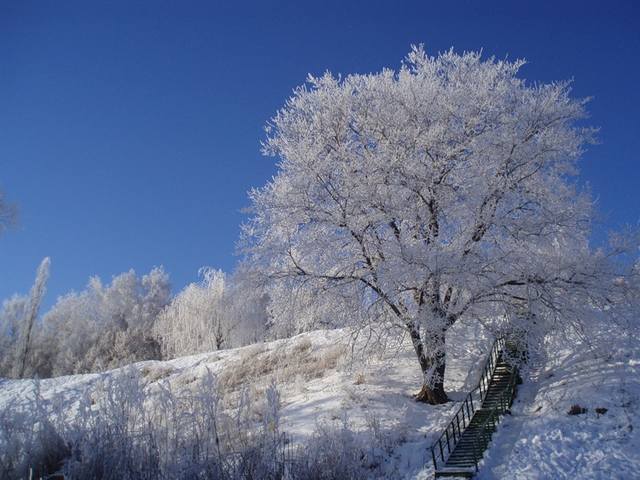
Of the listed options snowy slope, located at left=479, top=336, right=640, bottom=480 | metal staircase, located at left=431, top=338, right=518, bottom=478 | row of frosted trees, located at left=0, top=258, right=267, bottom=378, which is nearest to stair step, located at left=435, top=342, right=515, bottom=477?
metal staircase, located at left=431, top=338, right=518, bottom=478

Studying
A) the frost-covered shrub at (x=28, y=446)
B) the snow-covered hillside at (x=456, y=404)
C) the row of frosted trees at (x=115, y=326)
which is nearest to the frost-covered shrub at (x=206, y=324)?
the row of frosted trees at (x=115, y=326)

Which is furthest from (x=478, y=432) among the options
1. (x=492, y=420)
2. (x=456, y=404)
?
(x=456, y=404)

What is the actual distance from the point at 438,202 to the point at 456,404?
5.98 metres

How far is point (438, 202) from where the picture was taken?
14.9 meters

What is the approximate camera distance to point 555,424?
12.1 m

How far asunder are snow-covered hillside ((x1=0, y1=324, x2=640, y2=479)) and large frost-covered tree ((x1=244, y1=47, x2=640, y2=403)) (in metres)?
1.52

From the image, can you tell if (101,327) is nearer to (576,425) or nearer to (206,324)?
(206,324)

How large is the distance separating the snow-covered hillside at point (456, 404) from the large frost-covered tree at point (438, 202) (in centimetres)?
152

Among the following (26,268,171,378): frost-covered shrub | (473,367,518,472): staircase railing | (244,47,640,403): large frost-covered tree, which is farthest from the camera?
(26,268,171,378): frost-covered shrub

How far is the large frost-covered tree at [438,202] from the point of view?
541 inches

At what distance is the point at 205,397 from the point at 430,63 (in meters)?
13.3

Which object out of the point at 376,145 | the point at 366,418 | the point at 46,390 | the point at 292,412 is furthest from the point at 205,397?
the point at 46,390

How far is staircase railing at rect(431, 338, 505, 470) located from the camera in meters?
11.4

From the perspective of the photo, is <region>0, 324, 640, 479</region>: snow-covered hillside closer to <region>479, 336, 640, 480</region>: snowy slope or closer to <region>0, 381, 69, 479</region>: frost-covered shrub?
<region>479, 336, 640, 480</region>: snowy slope
